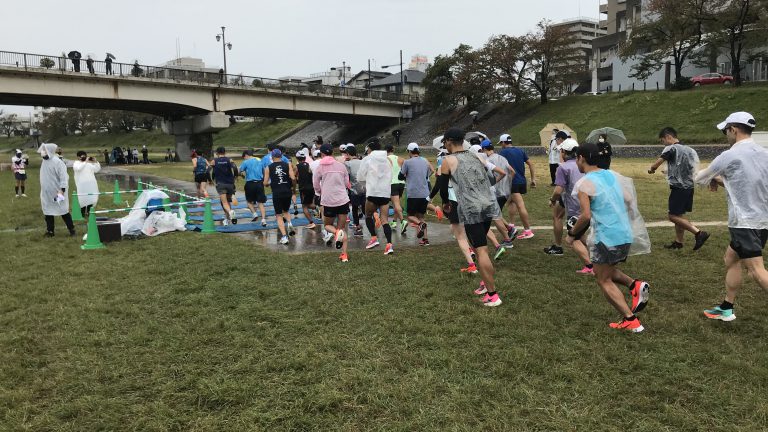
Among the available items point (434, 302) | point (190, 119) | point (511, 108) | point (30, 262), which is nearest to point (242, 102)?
point (190, 119)

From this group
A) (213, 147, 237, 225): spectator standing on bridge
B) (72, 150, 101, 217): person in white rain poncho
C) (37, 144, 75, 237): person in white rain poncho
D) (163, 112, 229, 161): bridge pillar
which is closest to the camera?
(37, 144, 75, 237): person in white rain poncho

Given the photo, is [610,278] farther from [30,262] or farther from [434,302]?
[30,262]

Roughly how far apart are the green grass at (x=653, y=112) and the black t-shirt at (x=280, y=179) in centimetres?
2769

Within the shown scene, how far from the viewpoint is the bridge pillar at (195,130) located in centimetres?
4319

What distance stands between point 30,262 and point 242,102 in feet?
127

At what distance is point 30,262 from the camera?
798 cm

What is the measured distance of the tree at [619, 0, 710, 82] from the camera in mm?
36594

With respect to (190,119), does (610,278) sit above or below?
below

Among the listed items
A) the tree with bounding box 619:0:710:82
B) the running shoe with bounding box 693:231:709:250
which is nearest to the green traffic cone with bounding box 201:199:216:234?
the running shoe with bounding box 693:231:709:250

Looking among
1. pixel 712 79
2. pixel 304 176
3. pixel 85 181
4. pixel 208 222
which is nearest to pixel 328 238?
pixel 304 176

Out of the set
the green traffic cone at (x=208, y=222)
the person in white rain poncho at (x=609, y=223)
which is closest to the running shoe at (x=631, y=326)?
the person in white rain poncho at (x=609, y=223)

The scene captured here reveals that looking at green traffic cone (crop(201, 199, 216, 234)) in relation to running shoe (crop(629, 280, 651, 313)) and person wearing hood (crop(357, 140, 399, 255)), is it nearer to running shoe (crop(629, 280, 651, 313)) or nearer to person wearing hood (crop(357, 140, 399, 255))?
person wearing hood (crop(357, 140, 399, 255))

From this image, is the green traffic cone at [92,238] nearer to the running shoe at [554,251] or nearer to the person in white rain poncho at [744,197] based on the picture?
the running shoe at [554,251]

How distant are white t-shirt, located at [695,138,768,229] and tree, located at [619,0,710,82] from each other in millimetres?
39025
